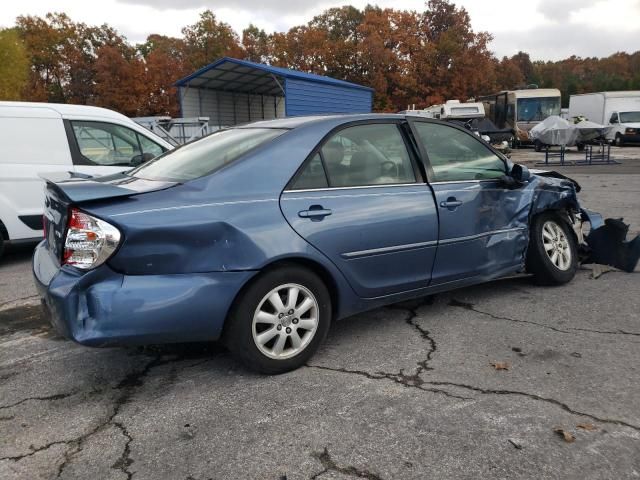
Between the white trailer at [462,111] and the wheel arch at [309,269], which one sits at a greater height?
the white trailer at [462,111]

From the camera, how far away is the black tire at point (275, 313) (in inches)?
116

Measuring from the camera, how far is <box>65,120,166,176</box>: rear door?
20.8 feet

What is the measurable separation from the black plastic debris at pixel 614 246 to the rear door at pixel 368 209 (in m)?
2.36

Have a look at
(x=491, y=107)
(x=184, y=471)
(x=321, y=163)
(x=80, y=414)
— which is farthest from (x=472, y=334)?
(x=491, y=107)

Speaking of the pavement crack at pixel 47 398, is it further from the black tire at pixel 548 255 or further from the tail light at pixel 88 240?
the black tire at pixel 548 255

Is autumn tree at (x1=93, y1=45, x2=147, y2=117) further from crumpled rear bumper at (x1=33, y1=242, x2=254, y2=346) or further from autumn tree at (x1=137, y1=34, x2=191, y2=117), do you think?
crumpled rear bumper at (x1=33, y1=242, x2=254, y2=346)

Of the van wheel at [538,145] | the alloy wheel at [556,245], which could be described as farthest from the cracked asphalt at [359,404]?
the van wheel at [538,145]

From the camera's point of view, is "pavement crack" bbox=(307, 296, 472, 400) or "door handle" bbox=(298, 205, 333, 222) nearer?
"pavement crack" bbox=(307, 296, 472, 400)

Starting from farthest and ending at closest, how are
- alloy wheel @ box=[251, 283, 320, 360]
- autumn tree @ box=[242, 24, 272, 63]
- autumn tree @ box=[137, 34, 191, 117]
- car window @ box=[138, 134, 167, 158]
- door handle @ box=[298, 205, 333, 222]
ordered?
1. autumn tree @ box=[242, 24, 272, 63]
2. autumn tree @ box=[137, 34, 191, 117]
3. car window @ box=[138, 134, 167, 158]
4. door handle @ box=[298, 205, 333, 222]
5. alloy wheel @ box=[251, 283, 320, 360]

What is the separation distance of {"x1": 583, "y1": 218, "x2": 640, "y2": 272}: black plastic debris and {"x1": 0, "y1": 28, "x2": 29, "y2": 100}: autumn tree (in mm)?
38259

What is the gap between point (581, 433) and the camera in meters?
2.47

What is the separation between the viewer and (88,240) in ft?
8.88

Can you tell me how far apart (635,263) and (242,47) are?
45.9m

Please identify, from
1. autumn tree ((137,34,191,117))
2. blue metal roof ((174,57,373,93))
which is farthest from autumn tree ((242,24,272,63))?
blue metal roof ((174,57,373,93))
